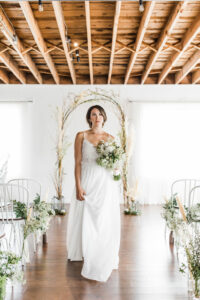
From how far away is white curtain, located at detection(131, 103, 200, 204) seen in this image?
7.03 metres

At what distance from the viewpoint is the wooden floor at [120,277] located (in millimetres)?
2609

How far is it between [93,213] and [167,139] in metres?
4.41

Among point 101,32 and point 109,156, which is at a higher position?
point 101,32

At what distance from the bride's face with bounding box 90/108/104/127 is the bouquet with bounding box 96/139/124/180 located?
22 centimetres

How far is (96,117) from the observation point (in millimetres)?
3234

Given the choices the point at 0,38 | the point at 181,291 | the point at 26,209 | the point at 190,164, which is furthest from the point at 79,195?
the point at 190,164

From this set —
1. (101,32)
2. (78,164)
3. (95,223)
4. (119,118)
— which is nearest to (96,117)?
(78,164)

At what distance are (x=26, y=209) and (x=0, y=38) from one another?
2779mm

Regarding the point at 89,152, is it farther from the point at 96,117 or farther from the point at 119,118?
the point at 119,118

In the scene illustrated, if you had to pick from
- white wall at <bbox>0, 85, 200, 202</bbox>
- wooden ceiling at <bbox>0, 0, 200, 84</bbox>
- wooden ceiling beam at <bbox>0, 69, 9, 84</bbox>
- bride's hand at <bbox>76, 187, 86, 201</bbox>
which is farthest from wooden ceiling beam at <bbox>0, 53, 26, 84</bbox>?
bride's hand at <bbox>76, 187, 86, 201</bbox>

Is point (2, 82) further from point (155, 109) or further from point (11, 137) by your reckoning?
point (155, 109)

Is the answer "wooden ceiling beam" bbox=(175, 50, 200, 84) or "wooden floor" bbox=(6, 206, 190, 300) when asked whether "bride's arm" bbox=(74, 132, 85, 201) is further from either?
"wooden ceiling beam" bbox=(175, 50, 200, 84)

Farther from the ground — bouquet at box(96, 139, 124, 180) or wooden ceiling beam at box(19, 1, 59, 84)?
wooden ceiling beam at box(19, 1, 59, 84)

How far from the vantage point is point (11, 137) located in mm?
6953
